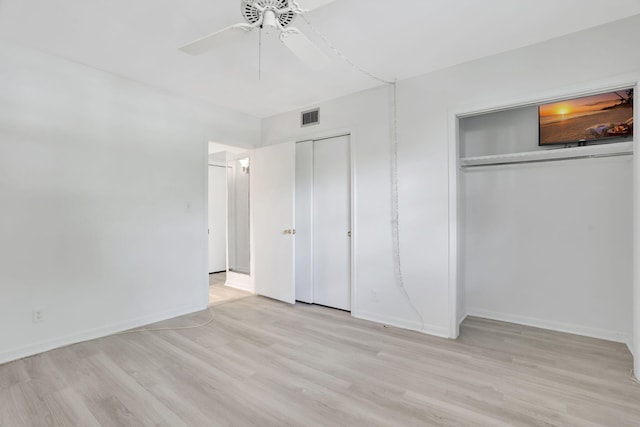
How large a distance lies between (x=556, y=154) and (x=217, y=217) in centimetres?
549

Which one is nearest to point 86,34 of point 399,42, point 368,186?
point 399,42

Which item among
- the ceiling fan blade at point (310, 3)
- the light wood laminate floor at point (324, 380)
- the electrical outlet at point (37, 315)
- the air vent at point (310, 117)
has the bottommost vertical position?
the light wood laminate floor at point (324, 380)

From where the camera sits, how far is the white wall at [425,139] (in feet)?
8.03

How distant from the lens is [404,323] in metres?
3.27

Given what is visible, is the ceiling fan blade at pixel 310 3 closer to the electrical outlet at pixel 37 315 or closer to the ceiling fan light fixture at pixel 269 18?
the ceiling fan light fixture at pixel 269 18

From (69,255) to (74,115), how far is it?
1285 millimetres

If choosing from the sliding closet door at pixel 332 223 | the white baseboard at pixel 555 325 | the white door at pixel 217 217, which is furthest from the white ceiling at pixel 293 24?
the white door at pixel 217 217

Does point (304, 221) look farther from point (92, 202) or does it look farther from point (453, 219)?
point (92, 202)

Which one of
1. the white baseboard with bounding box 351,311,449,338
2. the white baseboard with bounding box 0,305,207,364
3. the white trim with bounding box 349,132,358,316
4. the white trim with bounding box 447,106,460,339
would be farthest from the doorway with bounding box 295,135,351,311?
the white baseboard with bounding box 0,305,207,364

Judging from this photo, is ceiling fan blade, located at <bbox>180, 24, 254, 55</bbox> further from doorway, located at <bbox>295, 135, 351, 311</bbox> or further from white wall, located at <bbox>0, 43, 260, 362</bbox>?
doorway, located at <bbox>295, 135, 351, 311</bbox>

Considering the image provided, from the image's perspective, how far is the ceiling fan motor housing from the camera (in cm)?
170

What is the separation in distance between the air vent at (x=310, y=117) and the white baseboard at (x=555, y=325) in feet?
9.75

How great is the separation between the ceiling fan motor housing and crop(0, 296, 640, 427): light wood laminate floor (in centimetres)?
235

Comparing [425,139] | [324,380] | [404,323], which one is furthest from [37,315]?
[425,139]
